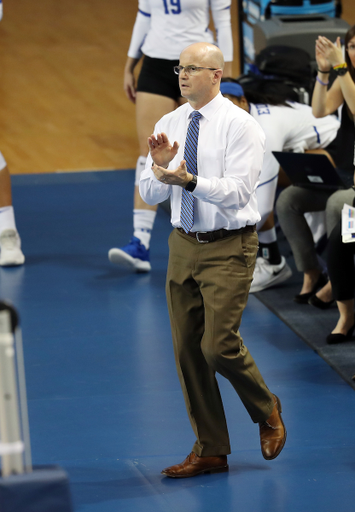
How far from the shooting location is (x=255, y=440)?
2684 mm

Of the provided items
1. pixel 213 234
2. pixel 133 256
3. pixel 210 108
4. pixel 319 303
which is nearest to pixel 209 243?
pixel 213 234

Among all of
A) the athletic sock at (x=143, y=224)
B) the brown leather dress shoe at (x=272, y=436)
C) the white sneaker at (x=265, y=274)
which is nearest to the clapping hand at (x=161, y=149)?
the brown leather dress shoe at (x=272, y=436)

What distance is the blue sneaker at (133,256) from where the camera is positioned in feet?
14.8

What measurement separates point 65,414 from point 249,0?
224 inches

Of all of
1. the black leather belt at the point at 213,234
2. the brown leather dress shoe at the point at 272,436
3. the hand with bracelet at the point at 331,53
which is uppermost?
the hand with bracelet at the point at 331,53

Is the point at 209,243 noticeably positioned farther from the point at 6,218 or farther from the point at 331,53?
the point at 6,218

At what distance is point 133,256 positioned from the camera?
459cm

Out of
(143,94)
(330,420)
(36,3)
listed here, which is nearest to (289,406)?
(330,420)

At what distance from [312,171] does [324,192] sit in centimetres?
18

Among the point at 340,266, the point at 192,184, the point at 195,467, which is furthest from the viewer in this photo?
the point at 340,266

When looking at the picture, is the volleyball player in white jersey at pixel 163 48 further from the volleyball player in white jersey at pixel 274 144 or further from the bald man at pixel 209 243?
Result: the bald man at pixel 209 243

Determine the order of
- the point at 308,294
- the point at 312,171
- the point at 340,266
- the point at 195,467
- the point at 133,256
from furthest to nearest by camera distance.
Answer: the point at 133,256 → the point at 308,294 → the point at 312,171 → the point at 340,266 → the point at 195,467

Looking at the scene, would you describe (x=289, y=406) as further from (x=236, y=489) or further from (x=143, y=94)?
(x=143, y=94)

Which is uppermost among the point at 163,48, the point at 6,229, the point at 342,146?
the point at 163,48
